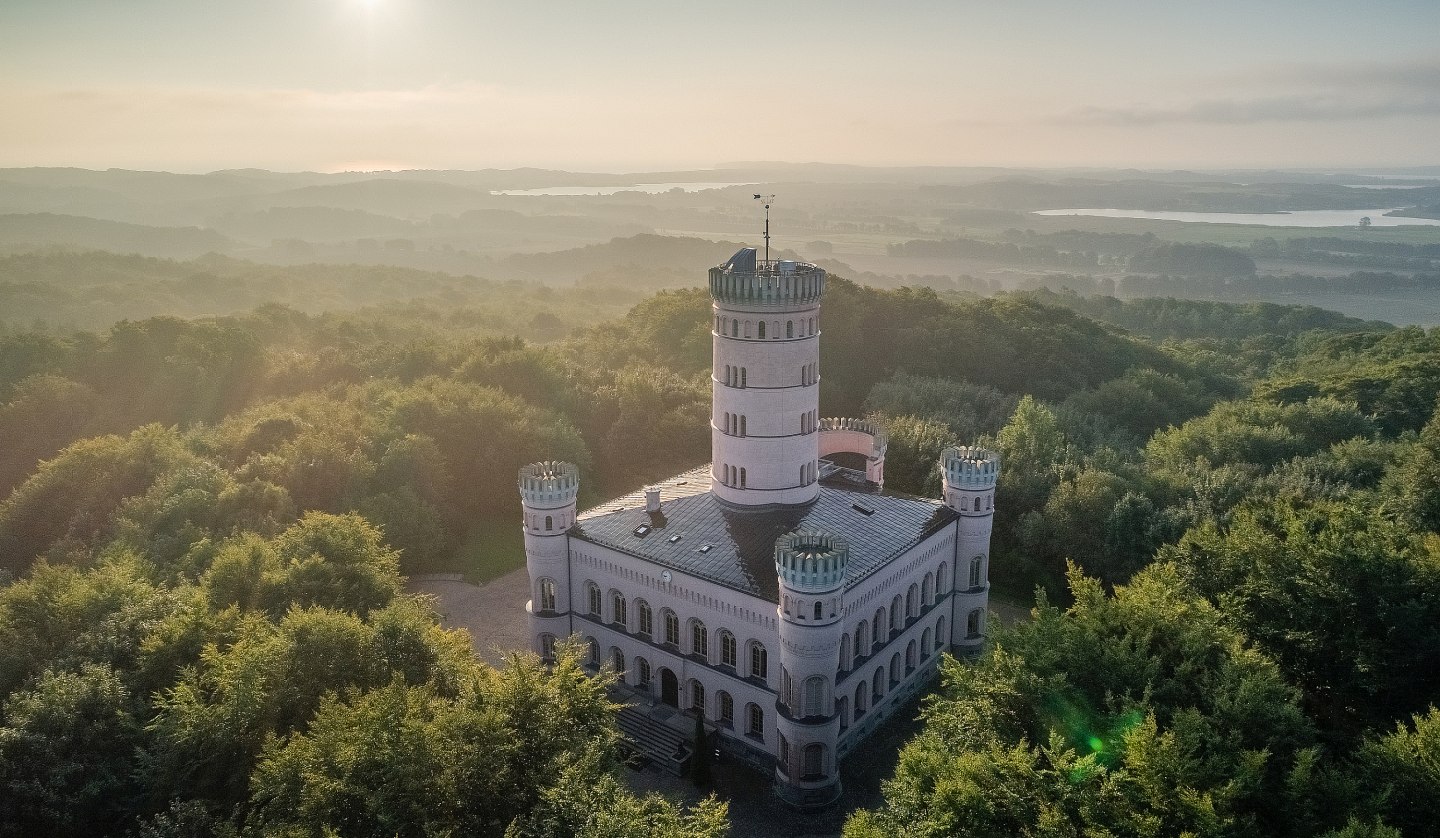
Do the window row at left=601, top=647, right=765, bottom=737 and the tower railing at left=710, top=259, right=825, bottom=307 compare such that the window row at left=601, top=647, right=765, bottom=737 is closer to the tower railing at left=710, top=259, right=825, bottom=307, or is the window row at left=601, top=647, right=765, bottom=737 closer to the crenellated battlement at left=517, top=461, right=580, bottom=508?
the crenellated battlement at left=517, top=461, right=580, bottom=508

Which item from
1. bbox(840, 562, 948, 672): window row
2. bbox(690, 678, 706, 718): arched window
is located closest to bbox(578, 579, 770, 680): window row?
bbox(690, 678, 706, 718): arched window

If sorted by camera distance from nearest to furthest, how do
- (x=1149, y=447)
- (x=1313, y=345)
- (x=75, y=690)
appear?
(x=75, y=690)
(x=1149, y=447)
(x=1313, y=345)

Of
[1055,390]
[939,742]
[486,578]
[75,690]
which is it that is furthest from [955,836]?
[1055,390]

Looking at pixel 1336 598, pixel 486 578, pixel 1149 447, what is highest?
pixel 1336 598

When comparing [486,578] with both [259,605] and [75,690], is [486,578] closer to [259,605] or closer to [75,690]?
[259,605]

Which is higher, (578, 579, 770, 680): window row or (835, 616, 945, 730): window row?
(578, 579, 770, 680): window row

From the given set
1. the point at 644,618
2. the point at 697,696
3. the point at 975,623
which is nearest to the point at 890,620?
the point at 975,623
